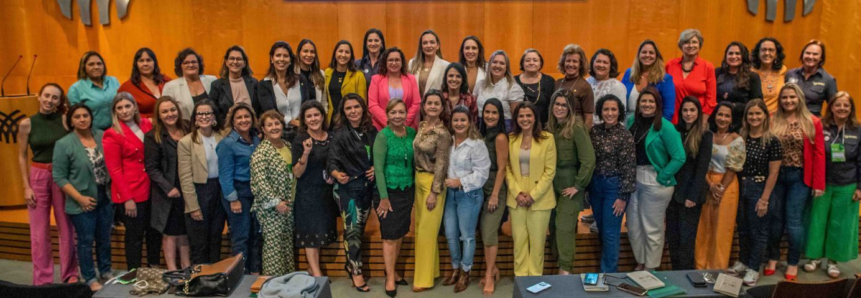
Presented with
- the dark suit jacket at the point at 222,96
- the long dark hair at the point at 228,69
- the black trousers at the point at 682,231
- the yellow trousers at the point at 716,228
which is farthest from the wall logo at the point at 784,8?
the dark suit jacket at the point at 222,96

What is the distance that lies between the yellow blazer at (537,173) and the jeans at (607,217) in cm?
33

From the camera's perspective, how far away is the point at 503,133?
421cm

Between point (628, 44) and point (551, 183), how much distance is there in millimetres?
3318

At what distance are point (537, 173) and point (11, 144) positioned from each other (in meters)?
4.58

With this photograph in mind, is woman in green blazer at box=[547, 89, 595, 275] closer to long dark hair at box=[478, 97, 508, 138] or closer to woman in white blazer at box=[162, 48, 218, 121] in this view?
long dark hair at box=[478, 97, 508, 138]

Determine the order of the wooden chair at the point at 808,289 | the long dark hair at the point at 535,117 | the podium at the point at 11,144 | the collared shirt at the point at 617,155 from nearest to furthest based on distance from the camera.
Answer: the wooden chair at the point at 808,289
the long dark hair at the point at 535,117
the collared shirt at the point at 617,155
the podium at the point at 11,144

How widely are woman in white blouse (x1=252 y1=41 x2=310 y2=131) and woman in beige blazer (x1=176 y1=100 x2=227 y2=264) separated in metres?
0.50

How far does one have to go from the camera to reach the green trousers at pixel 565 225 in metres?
4.33

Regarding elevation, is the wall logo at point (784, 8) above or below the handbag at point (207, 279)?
above

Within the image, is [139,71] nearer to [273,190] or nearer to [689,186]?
[273,190]

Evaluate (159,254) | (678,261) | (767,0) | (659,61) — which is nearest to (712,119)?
(659,61)

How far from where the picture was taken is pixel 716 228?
451 centimetres

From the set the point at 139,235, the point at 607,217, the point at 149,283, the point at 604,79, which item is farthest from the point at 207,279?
the point at 604,79

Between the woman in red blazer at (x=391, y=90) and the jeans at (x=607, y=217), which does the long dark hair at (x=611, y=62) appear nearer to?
the jeans at (x=607, y=217)
